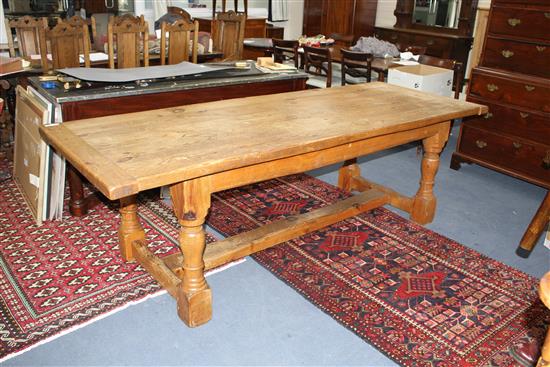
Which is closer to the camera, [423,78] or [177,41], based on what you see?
[423,78]

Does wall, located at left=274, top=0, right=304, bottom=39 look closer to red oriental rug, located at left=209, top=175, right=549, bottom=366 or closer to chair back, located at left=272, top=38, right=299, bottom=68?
chair back, located at left=272, top=38, right=299, bottom=68

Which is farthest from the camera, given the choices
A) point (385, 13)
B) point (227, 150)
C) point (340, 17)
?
point (340, 17)

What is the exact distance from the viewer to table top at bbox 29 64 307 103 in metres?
2.66

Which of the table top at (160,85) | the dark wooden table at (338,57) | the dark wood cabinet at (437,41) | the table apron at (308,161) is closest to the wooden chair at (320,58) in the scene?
the dark wooden table at (338,57)

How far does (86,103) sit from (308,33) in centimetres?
557

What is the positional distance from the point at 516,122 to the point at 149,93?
2.53 meters

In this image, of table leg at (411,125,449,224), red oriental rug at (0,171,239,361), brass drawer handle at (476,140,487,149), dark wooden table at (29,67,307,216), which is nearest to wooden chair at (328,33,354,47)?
brass drawer handle at (476,140,487,149)

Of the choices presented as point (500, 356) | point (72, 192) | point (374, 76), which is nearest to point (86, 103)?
point (72, 192)

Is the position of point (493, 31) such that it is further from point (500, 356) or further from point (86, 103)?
point (86, 103)

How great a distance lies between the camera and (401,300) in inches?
89.7

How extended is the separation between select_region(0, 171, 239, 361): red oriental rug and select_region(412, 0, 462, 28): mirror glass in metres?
4.23

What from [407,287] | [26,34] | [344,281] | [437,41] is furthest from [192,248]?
[437,41]

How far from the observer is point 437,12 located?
229 inches

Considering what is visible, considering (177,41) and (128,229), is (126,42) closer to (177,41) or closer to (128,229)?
(177,41)
